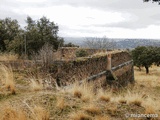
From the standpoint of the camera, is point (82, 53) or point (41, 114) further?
point (82, 53)

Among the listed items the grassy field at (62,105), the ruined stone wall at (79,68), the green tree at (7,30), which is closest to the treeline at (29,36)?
the green tree at (7,30)

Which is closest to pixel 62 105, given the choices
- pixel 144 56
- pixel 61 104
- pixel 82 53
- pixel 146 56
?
pixel 61 104

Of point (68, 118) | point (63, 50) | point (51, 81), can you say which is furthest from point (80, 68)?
point (63, 50)

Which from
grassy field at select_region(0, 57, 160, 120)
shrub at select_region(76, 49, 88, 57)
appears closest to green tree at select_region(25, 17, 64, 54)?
shrub at select_region(76, 49, 88, 57)

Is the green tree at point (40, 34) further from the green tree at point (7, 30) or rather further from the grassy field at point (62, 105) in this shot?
the grassy field at point (62, 105)

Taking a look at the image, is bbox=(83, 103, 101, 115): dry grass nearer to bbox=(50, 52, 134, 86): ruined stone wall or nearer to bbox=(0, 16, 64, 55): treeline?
bbox=(50, 52, 134, 86): ruined stone wall

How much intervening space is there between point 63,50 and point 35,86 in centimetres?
1756

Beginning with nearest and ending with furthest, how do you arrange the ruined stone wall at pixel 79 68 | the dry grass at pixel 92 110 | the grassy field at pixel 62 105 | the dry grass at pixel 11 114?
the dry grass at pixel 11 114 → the grassy field at pixel 62 105 → the dry grass at pixel 92 110 → the ruined stone wall at pixel 79 68

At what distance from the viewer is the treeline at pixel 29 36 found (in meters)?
25.7

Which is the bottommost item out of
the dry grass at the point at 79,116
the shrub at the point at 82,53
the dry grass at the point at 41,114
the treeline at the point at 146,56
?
the treeline at the point at 146,56

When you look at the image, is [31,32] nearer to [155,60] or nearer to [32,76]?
[32,76]

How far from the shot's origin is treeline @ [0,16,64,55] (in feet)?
84.2

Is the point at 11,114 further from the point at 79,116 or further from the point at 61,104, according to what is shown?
the point at 79,116

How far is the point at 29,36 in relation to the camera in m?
26.3
